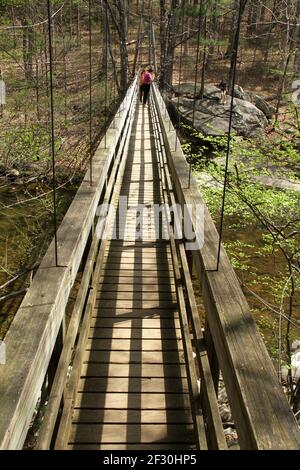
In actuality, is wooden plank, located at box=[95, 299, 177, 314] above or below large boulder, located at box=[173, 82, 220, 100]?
below

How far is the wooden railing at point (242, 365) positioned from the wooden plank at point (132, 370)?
0.53m

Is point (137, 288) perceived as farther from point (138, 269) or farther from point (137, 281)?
point (138, 269)

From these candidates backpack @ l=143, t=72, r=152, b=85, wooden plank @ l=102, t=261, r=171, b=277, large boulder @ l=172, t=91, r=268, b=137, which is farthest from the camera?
large boulder @ l=172, t=91, r=268, b=137

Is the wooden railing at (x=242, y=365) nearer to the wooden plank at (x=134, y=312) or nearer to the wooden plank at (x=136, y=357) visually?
the wooden plank at (x=136, y=357)

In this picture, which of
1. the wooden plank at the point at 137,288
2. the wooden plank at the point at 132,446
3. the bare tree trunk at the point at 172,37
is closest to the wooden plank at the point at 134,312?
the wooden plank at the point at 137,288

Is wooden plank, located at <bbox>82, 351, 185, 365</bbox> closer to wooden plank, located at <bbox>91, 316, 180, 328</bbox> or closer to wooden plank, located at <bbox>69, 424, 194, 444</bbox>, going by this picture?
wooden plank, located at <bbox>91, 316, 180, 328</bbox>

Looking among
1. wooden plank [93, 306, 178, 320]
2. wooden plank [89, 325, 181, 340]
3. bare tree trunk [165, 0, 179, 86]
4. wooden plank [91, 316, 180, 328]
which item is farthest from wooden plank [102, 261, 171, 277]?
bare tree trunk [165, 0, 179, 86]

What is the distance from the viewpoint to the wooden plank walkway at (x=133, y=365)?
7.50ft

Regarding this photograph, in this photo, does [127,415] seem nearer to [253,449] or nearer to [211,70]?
[253,449]

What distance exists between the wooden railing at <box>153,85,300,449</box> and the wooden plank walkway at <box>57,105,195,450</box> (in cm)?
41

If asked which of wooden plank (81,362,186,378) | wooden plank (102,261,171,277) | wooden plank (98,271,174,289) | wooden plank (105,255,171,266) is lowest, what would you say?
wooden plank (105,255,171,266)

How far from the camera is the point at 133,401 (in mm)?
2490

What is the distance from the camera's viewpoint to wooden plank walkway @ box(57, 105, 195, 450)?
229cm

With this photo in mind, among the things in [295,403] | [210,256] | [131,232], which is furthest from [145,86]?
[210,256]
